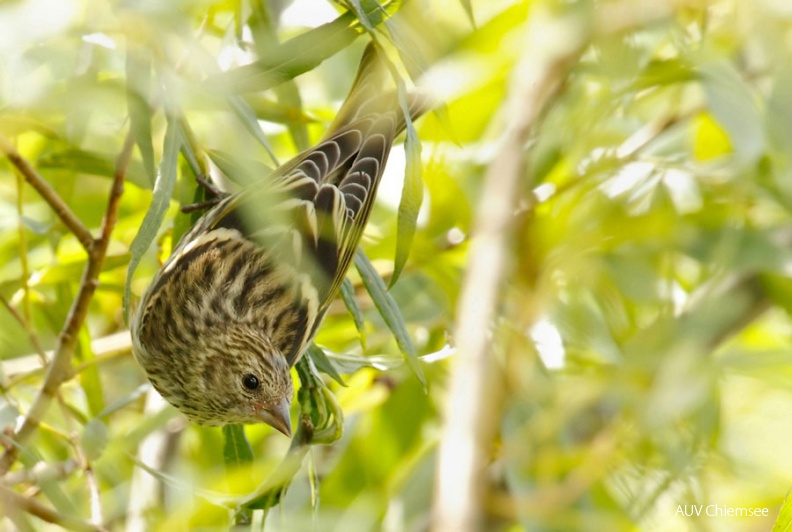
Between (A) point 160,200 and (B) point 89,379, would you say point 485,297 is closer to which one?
(A) point 160,200

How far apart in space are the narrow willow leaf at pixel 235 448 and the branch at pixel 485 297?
1.67 feet

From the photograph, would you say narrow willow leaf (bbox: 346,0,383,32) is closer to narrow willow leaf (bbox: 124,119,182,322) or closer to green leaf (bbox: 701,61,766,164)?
narrow willow leaf (bbox: 124,119,182,322)

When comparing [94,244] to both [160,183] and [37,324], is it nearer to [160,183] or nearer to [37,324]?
[160,183]

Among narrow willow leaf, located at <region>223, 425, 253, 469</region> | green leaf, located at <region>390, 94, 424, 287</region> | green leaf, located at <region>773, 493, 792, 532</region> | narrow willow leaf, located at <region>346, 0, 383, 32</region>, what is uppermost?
narrow willow leaf, located at <region>346, 0, 383, 32</region>

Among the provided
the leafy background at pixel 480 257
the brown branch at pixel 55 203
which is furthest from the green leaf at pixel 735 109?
the brown branch at pixel 55 203

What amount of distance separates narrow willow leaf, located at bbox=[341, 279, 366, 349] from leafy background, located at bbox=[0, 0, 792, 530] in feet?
0.04

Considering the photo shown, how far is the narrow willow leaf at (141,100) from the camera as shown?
1908 millimetres

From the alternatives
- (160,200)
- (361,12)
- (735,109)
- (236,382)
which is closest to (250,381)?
(236,382)

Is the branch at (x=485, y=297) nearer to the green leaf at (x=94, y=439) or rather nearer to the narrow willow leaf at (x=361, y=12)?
the narrow willow leaf at (x=361, y=12)

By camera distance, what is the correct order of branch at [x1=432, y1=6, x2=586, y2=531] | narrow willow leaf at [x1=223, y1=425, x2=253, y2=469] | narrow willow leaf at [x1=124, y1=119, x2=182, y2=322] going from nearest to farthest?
1. branch at [x1=432, y1=6, x2=586, y2=531]
2. narrow willow leaf at [x1=124, y1=119, x2=182, y2=322]
3. narrow willow leaf at [x1=223, y1=425, x2=253, y2=469]

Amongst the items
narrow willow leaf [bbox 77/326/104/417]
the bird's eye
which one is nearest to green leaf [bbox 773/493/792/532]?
the bird's eye

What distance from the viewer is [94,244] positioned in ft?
7.39

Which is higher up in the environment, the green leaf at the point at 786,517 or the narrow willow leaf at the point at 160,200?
the narrow willow leaf at the point at 160,200

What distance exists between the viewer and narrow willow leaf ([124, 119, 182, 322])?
6.00 ft
